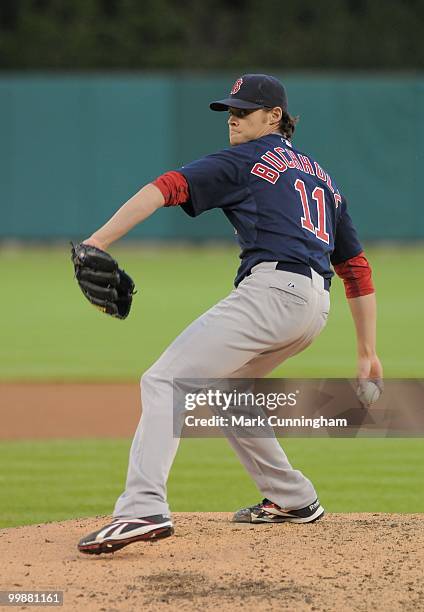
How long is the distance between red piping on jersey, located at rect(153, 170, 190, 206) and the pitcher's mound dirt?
1231mm

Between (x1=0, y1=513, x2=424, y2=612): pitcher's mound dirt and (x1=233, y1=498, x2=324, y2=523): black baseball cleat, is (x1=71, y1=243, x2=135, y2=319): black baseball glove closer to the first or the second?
(x1=0, y1=513, x2=424, y2=612): pitcher's mound dirt

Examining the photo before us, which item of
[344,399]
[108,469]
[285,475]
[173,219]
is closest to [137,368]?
[344,399]

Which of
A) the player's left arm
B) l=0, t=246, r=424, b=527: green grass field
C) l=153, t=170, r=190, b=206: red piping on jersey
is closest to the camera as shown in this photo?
the player's left arm

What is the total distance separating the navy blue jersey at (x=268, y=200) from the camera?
416cm

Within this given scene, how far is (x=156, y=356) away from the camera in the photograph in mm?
10703

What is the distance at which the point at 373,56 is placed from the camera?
25.7m

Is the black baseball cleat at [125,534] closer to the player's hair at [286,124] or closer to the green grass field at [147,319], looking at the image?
the player's hair at [286,124]

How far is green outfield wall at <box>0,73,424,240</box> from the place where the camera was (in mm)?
21578

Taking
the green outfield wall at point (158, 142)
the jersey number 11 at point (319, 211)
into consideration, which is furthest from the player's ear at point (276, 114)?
the green outfield wall at point (158, 142)

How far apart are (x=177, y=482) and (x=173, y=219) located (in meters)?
15.9

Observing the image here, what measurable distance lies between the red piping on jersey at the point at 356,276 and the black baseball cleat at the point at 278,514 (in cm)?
85

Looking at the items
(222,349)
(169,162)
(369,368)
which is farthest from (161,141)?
(222,349)

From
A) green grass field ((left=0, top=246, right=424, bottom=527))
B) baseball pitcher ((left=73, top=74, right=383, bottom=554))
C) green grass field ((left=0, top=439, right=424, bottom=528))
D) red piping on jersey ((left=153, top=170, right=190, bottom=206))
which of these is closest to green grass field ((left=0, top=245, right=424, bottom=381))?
green grass field ((left=0, top=246, right=424, bottom=527))

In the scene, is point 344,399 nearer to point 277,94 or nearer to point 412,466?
point 412,466
